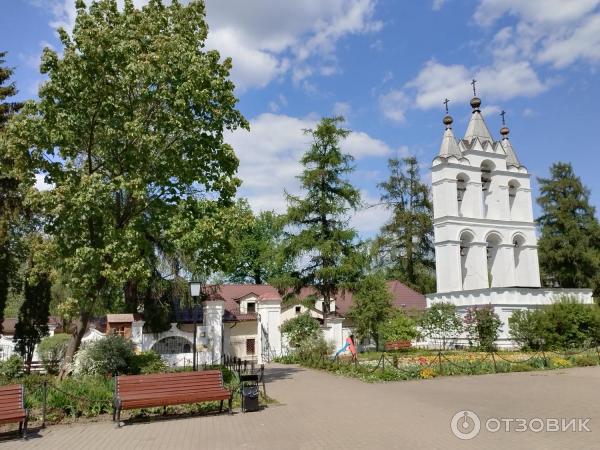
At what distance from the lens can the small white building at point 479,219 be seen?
33625 mm

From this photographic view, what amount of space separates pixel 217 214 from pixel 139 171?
2.70 m

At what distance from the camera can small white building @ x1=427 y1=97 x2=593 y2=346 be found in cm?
3362

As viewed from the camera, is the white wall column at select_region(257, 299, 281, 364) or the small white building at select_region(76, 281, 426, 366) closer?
the small white building at select_region(76, 281, 426, 366)

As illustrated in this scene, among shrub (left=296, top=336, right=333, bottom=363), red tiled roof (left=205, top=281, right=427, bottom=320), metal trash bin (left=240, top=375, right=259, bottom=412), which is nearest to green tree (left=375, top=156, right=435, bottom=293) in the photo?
red tiled roof (left=205, top=281, right=427, bottom=320)

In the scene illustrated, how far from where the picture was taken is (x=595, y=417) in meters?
10.9

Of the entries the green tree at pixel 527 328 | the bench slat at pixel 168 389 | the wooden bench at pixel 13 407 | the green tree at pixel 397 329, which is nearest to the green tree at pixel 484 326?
the green tree at pixel 527 328

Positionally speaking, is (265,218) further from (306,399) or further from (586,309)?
(306,399)

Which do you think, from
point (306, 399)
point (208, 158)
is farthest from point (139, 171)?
point (306, 399)

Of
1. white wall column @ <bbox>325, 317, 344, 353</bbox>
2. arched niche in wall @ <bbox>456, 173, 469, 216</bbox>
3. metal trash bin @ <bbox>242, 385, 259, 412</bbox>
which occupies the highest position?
arched niche in wall @ <bbox>456, 173, 469, 216</bbox>

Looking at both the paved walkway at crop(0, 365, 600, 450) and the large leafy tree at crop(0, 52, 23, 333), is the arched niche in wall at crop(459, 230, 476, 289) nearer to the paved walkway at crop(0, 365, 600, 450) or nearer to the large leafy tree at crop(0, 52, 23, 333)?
the paved walkway at crop(0, 365, 600, 450)

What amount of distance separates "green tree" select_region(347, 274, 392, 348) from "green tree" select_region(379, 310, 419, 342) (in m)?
0.41

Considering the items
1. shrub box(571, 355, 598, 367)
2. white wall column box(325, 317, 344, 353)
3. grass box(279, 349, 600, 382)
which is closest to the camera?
grass box(279, 349, 600, 382)

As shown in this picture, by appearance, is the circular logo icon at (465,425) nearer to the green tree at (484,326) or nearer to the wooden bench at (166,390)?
the wooden bench at (166,390)

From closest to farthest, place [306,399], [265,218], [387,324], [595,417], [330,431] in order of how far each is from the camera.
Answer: [330,431], [595,417], [306,399], [387,324], [265,218]
